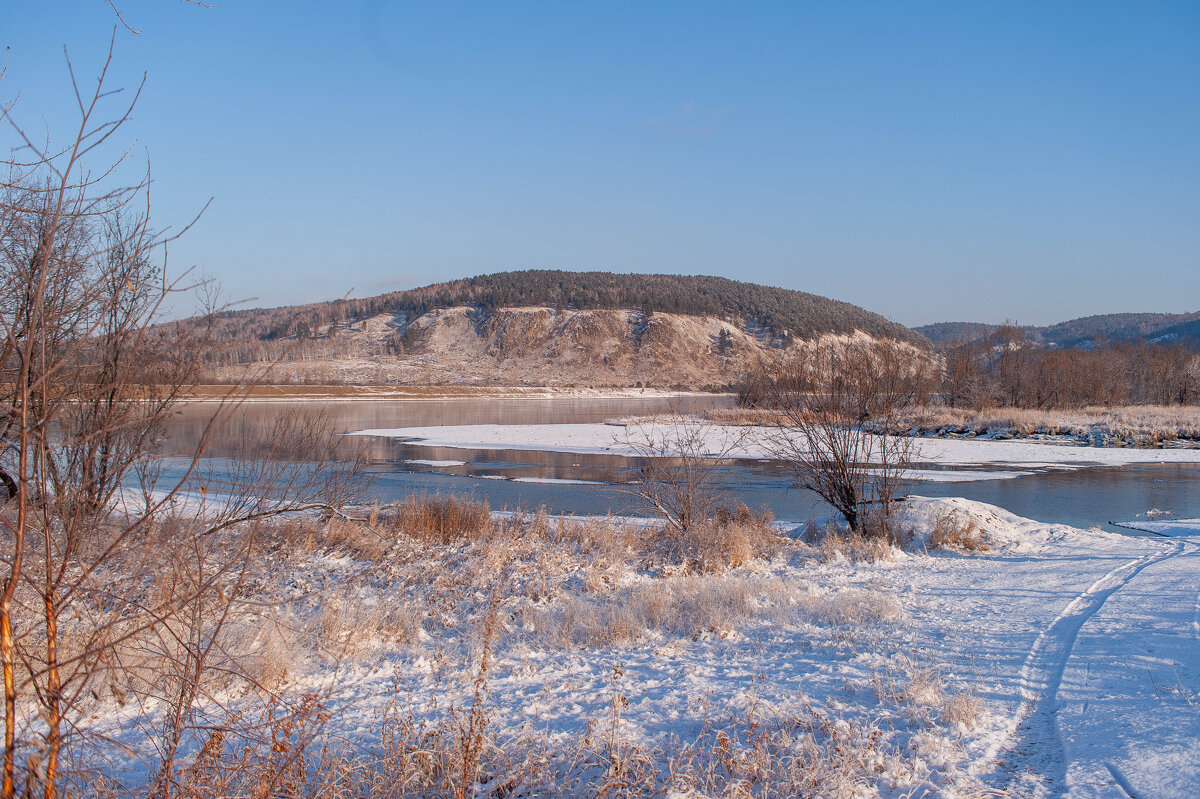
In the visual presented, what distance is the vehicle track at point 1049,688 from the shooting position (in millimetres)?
3904

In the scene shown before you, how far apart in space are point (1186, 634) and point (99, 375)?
38.5ft

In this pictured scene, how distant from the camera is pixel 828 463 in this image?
38.3 feet

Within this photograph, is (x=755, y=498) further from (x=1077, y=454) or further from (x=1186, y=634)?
(x=1077, y=454)

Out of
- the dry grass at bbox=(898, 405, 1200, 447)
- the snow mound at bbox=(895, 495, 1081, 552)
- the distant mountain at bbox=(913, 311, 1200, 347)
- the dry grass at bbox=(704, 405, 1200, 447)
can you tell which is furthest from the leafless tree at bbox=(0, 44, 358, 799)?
the distant mountain at bbox=(913, 311, 1200, 347)

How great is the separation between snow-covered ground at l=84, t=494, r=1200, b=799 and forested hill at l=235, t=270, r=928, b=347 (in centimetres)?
14181

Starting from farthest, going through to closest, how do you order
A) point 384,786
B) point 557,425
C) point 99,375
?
point 557,425
point 99,375
point 384,786

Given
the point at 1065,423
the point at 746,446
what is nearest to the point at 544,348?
the point at 1065,423

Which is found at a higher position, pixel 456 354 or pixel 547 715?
pixel 456 354

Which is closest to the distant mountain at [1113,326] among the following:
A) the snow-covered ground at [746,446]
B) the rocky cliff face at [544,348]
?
the rocky cliff face at [544,348]

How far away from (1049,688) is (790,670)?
176 centimetres

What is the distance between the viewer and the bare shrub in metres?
10.7

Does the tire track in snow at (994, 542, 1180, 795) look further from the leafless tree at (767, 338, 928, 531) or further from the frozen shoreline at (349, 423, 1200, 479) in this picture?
the frozen shoreline at (349, 423, 1200, 479)

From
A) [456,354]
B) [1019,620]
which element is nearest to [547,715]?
[1019,620]

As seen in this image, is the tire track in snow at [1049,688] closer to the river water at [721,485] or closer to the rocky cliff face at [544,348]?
the river water at [721,485]
